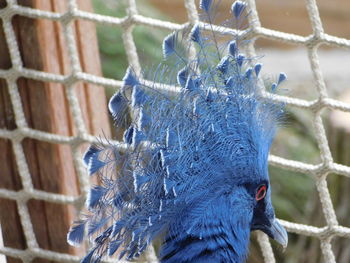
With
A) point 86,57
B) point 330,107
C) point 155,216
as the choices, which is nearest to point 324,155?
point 330,107

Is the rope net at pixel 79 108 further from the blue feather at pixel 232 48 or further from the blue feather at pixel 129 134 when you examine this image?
the blue feather at pixel 129 134

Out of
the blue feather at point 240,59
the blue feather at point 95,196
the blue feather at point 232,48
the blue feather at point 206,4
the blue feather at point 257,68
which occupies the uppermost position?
the blue feather at point 206,4

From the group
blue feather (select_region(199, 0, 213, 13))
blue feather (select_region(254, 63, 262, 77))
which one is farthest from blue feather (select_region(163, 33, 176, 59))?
blue feather (select_region(254, 63, 262, 77))

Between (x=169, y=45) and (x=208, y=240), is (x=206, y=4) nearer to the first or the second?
(x=169, y=45)

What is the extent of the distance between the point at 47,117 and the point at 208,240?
2.51 ft

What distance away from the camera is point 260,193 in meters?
1.99

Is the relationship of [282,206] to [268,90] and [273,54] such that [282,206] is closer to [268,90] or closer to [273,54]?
[268,90]

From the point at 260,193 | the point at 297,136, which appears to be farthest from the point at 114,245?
the point at 297,136

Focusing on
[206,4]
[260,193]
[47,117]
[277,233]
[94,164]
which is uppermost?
[206,4]

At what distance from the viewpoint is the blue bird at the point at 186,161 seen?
1.84m

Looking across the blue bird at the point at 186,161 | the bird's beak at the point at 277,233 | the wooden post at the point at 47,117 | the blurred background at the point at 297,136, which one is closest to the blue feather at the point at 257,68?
the blue bird at the point at 186,161

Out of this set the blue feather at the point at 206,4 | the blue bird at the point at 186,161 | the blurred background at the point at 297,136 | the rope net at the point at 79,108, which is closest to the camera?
the blue bird at the point at 186,161

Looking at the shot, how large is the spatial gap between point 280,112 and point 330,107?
0.25 m

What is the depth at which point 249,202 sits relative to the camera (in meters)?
1.97
